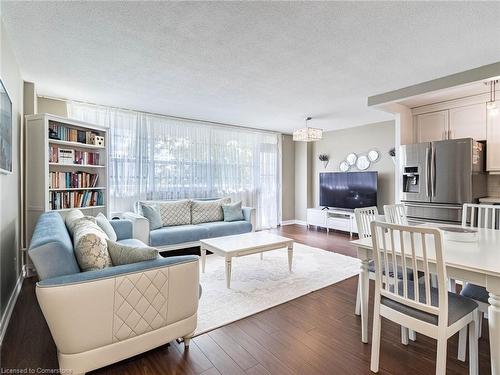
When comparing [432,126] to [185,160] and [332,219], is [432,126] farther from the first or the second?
[185,160]

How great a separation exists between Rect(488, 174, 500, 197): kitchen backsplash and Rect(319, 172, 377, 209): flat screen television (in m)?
1.89

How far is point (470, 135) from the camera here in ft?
12.5

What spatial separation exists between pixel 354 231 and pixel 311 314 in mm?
3659

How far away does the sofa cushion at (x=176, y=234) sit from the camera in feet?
13.0

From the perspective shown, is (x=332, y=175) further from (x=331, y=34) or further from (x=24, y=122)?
(x=24, y=122)

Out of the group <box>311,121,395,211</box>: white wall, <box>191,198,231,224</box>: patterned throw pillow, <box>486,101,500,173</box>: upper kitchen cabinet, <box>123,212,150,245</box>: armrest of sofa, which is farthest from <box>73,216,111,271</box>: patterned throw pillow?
<box>311,121,395,211</box>: white wall

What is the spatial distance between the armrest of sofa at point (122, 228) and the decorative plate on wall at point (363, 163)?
498 centimetres

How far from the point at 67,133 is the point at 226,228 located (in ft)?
9.06

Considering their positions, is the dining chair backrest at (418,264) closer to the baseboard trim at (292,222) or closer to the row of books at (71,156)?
the row of books at (71,156)

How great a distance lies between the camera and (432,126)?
13.8 ft

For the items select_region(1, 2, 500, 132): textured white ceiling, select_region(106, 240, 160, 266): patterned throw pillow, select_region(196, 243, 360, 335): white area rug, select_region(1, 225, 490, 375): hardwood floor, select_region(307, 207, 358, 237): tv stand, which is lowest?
select_region(1, 225, 490, 375): hardwood floor

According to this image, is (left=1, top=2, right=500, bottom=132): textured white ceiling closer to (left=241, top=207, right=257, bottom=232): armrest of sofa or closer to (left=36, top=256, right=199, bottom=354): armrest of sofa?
(left=36, top=256, right=199, bottom=354): armrest of sofa

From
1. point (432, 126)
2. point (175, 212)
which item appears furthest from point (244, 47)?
point (432, 126)

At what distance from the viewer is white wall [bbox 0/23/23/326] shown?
7.29ft
